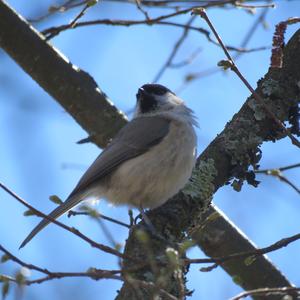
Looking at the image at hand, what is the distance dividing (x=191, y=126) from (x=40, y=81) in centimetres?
122

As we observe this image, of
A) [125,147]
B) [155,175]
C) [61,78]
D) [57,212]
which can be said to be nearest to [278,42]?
[155,175]

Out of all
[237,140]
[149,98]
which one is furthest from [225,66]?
[149,98]

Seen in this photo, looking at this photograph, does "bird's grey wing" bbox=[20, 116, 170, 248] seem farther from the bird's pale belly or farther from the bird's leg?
the bird's leg

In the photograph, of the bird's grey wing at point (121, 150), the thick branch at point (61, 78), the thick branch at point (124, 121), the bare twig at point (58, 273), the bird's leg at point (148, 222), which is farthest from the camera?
the thick branch at point (61, 78)

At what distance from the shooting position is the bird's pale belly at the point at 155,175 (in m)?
4.16

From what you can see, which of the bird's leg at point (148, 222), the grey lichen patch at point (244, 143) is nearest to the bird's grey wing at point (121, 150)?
the bird's leg at point (148, 222)

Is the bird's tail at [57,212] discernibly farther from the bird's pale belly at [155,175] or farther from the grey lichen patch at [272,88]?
the grey lichen patch at [272,88]

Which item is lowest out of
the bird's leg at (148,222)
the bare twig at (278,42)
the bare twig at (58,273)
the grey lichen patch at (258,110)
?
the bare twig at (58,273)

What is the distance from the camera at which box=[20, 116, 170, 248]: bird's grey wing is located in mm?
4328

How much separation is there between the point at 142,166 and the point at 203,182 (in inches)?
19.6

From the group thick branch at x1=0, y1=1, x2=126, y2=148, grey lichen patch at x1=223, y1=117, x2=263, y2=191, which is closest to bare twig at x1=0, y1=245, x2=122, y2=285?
grey lichen patch at x1=223, y1=117, x2=263, y2=191

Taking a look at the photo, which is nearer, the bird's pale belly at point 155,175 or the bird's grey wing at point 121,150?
the bird's pale belly at point 155,175

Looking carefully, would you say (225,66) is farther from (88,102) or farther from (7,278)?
(88,102)

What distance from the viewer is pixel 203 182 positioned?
3.98m
